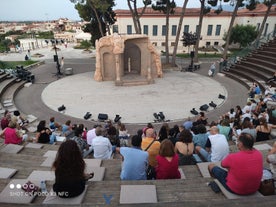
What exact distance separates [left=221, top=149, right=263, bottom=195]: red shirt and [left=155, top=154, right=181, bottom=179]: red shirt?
1187mm

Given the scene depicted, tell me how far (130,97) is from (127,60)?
7263 mm

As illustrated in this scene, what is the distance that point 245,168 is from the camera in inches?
156

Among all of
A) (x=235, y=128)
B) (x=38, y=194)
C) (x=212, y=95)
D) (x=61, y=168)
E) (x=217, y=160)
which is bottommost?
(x=212, y=95)

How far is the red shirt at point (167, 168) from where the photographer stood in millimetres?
4902

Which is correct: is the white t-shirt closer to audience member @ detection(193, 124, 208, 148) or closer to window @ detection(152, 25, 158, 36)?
audience member @ detection(193, 124, 208, 148)

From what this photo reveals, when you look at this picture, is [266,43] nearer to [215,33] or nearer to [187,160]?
[215,33]

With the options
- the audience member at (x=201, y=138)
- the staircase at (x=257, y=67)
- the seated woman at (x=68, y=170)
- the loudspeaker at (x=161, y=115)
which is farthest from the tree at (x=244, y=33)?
the seated woman at (x=68, y=170)

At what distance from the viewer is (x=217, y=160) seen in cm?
616

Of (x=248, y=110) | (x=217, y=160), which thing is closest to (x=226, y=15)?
(x=248, y=110)

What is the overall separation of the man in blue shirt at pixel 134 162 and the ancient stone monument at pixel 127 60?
613 inches

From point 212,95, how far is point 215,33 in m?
31.5

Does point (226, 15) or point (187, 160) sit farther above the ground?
point (226, 15)

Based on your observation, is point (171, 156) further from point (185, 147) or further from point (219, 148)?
point (219, 148)

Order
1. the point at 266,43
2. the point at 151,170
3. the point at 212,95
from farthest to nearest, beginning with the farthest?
the point at 266,43 → the point at 212,95 → the point at 151,170
